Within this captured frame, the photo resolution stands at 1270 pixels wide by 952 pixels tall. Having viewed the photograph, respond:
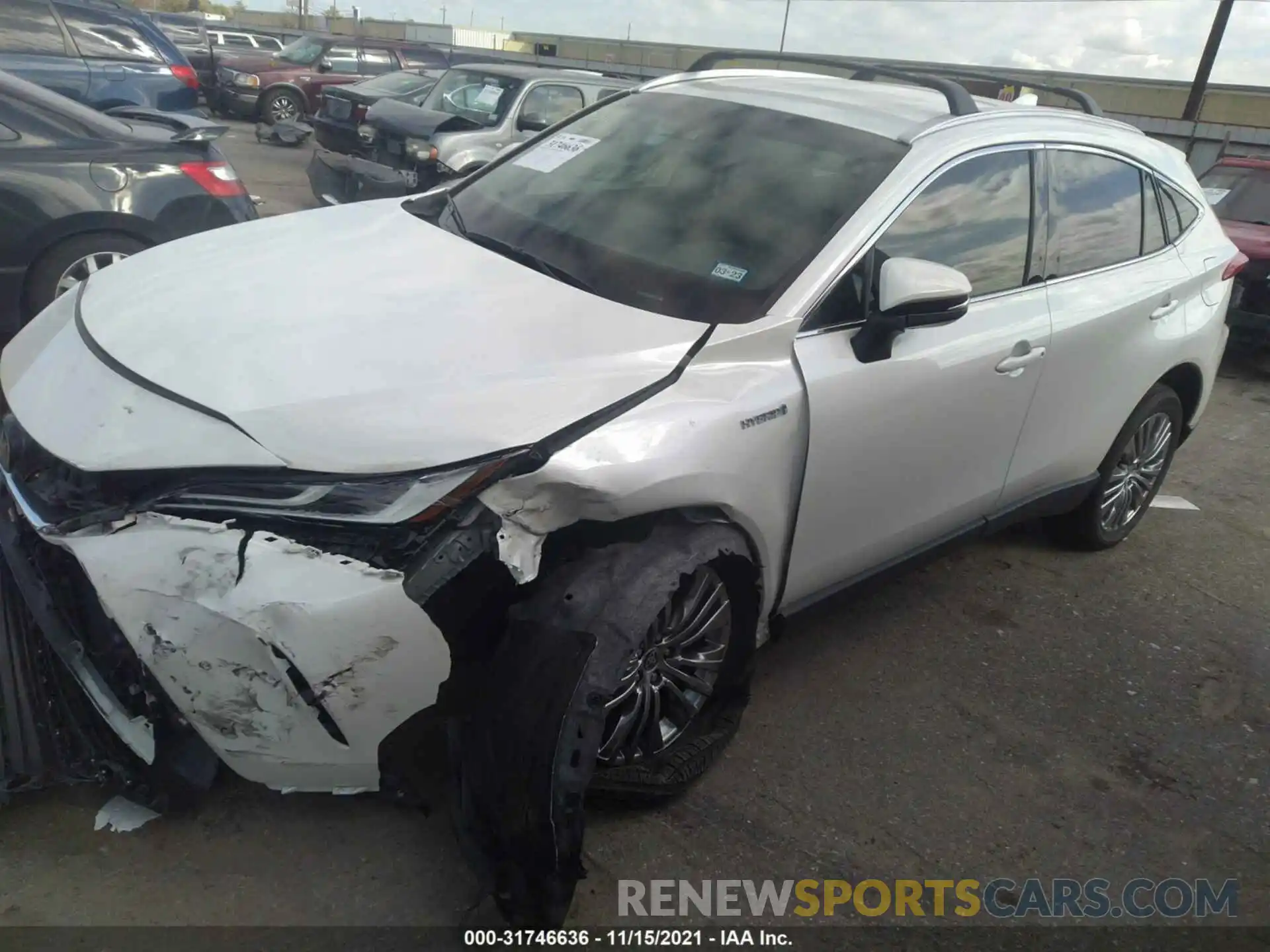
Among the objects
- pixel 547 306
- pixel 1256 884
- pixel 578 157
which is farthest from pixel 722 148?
pixel 1256 884

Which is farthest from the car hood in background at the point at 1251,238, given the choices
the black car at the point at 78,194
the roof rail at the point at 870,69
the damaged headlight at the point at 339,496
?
the damaged headlight at the point at 339,496

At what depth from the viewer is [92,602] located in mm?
2213

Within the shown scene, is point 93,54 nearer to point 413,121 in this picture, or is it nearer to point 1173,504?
point 413,121

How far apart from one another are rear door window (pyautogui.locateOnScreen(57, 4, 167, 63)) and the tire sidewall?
9.38 metres

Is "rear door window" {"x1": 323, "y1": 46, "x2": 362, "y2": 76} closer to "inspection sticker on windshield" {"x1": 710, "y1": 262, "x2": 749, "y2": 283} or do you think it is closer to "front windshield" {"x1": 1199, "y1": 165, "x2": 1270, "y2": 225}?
"front windshield" {"x1": 1199, "y1": 165, "x2": 1270, "y2": 225}

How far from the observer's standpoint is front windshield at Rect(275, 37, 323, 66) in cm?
1852

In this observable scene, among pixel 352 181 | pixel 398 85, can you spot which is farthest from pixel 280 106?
pixel 352 181

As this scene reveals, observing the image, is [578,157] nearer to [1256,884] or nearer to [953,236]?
[953,236]

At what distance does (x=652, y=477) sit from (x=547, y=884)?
912mm

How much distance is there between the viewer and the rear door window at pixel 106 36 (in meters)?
9.10

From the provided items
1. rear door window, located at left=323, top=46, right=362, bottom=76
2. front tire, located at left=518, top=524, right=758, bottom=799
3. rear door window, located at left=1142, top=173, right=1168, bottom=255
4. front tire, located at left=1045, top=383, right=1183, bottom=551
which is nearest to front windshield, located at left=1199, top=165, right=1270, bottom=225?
front tire, located at left=1045, top=383, right=1183, bottom=551

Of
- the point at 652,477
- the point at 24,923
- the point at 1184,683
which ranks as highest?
the point at 652,477

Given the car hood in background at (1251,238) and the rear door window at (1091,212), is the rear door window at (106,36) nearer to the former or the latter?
the rear door window at (1091,212)

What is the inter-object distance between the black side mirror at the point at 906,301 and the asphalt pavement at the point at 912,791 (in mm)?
830
